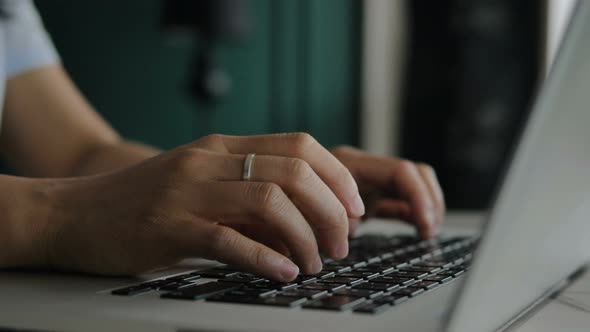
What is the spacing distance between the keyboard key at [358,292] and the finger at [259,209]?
7 cm

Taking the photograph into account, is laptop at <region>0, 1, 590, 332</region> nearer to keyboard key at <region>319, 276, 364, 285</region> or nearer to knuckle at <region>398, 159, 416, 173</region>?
keyboard key at <region>319, 276, 364, 285</region>

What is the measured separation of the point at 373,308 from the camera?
1.48ft

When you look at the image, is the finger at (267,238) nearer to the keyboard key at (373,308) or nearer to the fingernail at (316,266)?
the fingernail at (316,266)

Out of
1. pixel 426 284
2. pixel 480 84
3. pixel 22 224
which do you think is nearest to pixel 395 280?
pixel 426 284

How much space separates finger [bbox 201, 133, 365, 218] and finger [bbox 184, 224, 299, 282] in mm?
91

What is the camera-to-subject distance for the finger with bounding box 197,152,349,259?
0.59 m

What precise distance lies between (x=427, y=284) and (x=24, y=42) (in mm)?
988

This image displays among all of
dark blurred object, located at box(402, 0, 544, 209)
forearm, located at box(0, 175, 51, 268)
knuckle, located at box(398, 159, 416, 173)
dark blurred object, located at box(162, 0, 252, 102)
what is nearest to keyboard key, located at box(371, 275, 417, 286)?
forearm, located at box(0, 175, 51, 268)

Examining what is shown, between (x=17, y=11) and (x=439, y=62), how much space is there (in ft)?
8.71

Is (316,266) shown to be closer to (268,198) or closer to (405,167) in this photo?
(268,198)

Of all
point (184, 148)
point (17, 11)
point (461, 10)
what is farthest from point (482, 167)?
point (184, 148)

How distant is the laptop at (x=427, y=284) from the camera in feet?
1.21

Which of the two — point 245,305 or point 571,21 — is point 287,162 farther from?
point 571,21

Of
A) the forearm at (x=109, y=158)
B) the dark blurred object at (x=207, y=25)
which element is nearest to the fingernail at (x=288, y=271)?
the forearm at (x=109, y=158)
